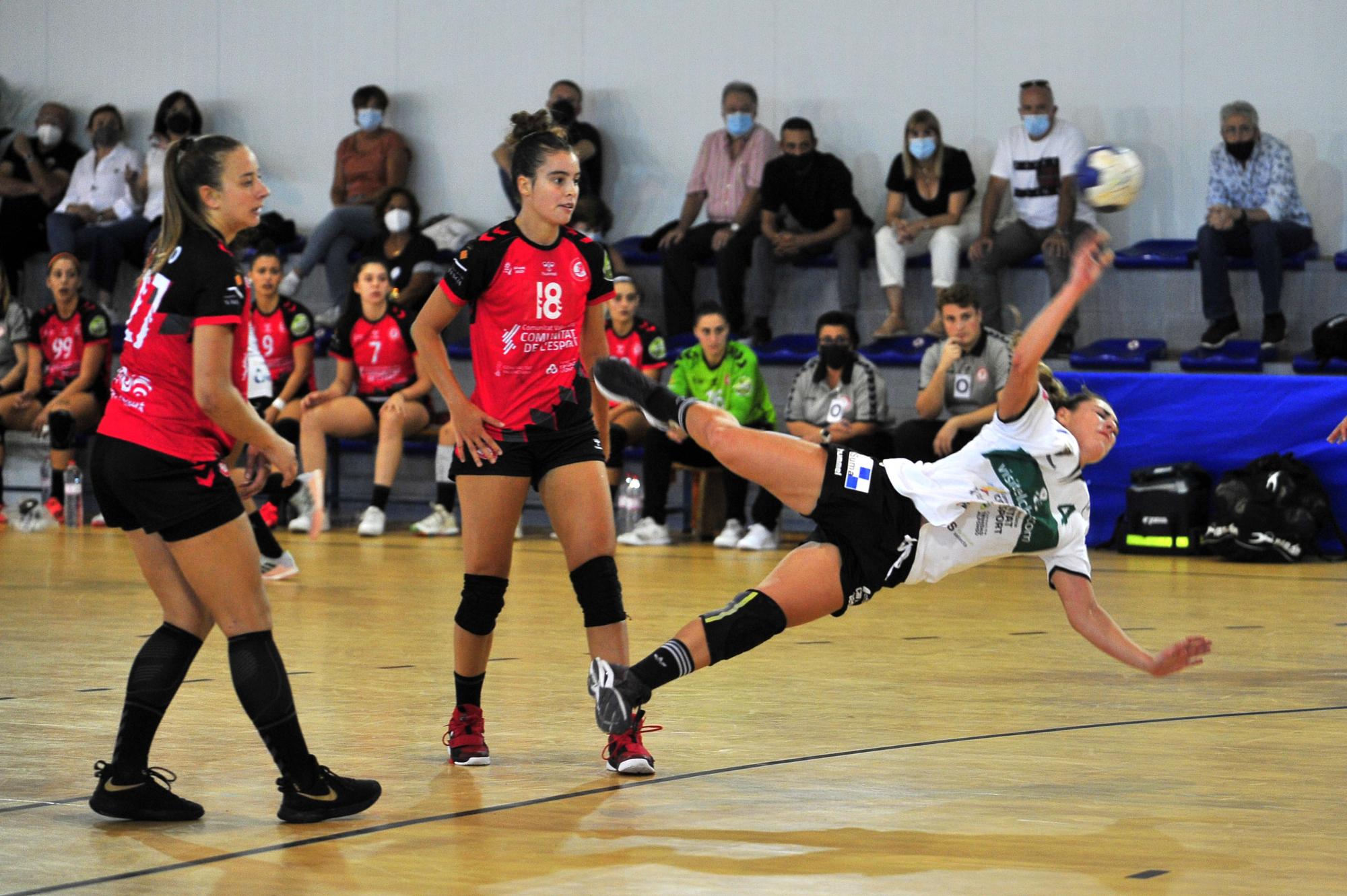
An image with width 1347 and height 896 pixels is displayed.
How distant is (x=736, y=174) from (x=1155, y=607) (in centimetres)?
637

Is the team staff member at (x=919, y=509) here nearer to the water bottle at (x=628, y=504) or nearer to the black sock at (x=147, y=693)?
the black sock at (x=147, y=693)

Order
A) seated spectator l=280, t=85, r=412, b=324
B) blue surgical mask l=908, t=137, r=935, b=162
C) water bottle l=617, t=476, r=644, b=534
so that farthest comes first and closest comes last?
seated spectator l=280, t=85, r=412, b=324 → blue surgical mask l=908, t=137, r=935, b=162 → water bottle l=617, t=476, r=644, b=534

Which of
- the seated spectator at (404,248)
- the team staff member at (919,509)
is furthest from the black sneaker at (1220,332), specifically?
the team staff member at (919,509)

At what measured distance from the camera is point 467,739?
4.48m

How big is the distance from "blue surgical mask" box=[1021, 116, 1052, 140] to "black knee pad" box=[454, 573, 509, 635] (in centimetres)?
873

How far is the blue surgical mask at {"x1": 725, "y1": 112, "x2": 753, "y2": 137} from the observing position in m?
13.2

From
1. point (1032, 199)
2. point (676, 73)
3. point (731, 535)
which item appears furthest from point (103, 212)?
point (1032, 199)

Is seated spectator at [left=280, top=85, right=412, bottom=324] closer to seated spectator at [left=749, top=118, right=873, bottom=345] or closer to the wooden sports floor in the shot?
seated spectator at [left=749, top=118, right=873, bottom=345]

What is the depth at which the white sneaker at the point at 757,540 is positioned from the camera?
1089 cm

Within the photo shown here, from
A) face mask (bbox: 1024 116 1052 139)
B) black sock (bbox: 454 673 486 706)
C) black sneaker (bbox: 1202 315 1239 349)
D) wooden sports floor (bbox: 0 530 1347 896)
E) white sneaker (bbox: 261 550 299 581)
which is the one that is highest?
face mask (bbox: 1024 116 1052 139)

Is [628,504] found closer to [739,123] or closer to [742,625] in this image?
[739,123]

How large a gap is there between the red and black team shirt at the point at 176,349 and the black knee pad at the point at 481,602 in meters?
0.97

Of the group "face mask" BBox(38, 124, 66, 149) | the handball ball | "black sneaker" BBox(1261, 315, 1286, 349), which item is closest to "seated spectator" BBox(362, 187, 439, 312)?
"face mask" BBox(38, 124, 66, 149)

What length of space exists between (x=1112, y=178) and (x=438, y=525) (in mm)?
7305
